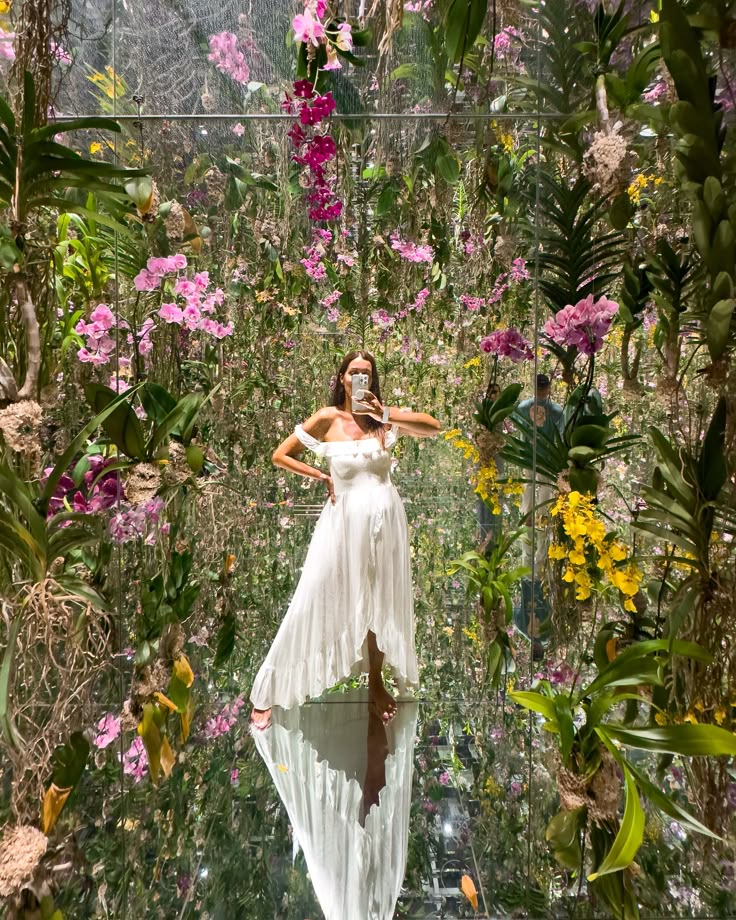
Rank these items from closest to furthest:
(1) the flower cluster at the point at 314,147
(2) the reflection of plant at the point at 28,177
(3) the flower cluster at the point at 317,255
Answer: (2) the reflection of plant at the point at 28,177, (1) the flower cluster at the point at 314,147, (3) the flower cluster at the point at 317,255

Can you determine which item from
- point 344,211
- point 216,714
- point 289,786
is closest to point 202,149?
point 344,211

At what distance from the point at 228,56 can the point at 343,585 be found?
4.44ft

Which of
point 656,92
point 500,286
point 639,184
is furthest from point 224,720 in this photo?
point 656,92

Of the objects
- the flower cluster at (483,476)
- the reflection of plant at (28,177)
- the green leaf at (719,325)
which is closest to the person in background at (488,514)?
the flower cluster at (483,476)

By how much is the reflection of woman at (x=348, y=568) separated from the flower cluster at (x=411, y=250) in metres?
0.32

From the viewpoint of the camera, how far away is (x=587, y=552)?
4.10 ft

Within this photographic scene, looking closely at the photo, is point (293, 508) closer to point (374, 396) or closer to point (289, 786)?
point (374, 396)

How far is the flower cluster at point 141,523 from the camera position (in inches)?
52.4

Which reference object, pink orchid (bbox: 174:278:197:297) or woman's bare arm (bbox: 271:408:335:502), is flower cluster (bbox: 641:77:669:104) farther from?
pink orchid (bbox: 174:278:197:297)

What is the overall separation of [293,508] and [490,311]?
2.64 ft

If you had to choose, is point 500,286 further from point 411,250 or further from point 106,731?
point 106,731

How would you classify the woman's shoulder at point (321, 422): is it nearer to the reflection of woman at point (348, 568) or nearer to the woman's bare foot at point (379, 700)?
the reflection of woman at point (348, 568)

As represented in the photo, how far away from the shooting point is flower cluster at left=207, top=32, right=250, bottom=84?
1.33 meters

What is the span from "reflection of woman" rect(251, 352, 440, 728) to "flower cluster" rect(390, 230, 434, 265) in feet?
1.05
